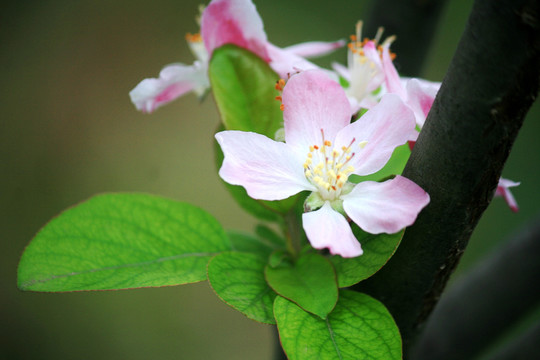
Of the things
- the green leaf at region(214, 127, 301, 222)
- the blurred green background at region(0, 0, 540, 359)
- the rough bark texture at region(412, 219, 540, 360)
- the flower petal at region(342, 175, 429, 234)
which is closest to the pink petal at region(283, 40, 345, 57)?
the green leaf at region(214, 127, 301, 222)

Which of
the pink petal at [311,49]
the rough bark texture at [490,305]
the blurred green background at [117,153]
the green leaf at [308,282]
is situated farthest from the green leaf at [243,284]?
the blurred green background at [117,153]

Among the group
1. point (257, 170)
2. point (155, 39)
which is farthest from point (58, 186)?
point (257, 170)

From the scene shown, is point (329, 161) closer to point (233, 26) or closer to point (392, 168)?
point (392, 168)

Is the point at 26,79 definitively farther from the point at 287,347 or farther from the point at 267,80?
the point at 287,347

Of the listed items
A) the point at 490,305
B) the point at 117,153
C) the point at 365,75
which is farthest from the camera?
the point at 117,153

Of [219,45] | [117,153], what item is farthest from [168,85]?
[117,153]

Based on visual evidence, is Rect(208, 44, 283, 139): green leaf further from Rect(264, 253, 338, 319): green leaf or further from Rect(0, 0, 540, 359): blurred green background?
Rect(0, 0, 540, 359): blurred green background

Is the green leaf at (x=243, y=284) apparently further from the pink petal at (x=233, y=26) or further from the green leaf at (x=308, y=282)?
the pink petal at (x=233, y=26)
